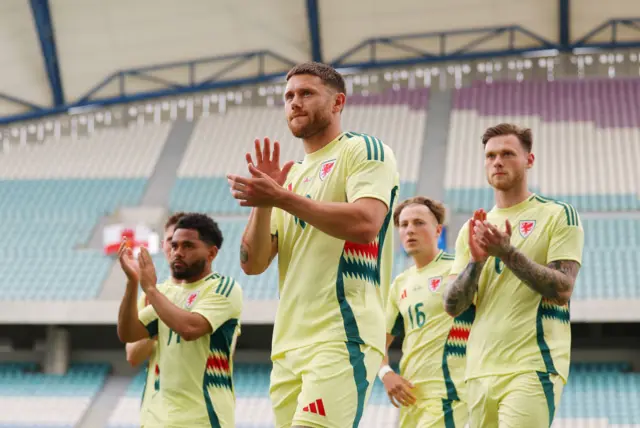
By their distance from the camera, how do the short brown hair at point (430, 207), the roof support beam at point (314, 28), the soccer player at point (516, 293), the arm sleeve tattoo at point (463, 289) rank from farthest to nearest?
the roof support beam at point (314, 28)
the short brown hair at point (430, 207)
the arm sleeve tattoo at point (463, 289)
the soccer player at point (516, 293)

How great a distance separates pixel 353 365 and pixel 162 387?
7.41 feet

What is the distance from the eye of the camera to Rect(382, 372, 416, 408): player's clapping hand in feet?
23.7

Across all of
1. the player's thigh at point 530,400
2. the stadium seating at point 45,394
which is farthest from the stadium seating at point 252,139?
the player's thigh at point 530,400

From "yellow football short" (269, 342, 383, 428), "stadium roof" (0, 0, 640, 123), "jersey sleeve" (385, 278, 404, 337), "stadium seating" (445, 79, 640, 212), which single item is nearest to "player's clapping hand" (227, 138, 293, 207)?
"yellow football short" (269, 342, 383, 428)

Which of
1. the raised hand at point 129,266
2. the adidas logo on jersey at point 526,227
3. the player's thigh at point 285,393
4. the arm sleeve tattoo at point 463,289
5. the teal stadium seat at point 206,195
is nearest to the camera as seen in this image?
the player's thigh at point 285,393

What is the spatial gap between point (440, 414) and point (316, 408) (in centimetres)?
326

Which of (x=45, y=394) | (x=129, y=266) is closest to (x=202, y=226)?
(x=129, y=266)

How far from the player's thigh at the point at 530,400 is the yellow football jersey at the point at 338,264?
1082 millimetres

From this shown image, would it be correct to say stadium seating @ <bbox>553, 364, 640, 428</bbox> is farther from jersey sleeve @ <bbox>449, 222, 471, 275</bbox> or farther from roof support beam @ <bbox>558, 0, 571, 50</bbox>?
jersey sleeve @ <bbox>449, 222, 471, 275</bbox>

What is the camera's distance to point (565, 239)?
5.36m

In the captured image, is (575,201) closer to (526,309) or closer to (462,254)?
(462,254)

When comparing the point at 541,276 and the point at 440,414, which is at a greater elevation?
the point at 541,276

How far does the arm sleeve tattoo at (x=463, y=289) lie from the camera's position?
528 cm

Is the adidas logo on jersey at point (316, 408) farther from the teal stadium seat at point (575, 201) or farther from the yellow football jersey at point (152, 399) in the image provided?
the teal stadium seat at point (575, 201)
